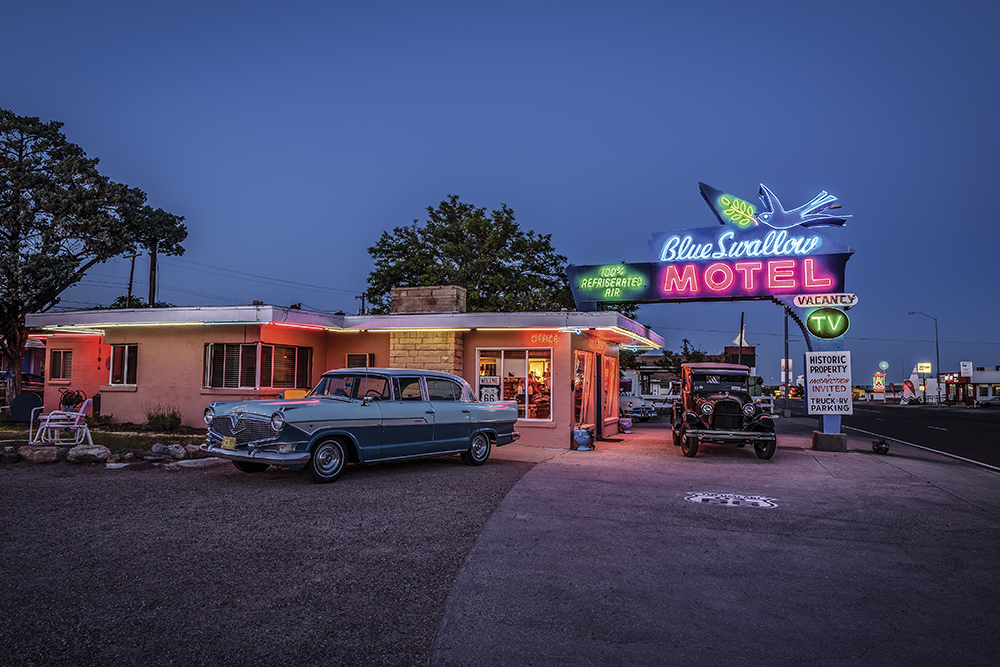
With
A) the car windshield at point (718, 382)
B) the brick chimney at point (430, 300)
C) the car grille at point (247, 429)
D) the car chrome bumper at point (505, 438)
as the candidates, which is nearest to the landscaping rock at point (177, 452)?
the car grille at point (247, 429)

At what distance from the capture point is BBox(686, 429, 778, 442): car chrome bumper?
13523 mm

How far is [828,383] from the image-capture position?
15945 millimetres

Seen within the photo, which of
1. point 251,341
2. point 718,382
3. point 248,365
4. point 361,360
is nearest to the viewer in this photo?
point 718,382

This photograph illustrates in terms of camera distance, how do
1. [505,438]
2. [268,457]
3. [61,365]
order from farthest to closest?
[61,365]
[505,438]
[268,457]

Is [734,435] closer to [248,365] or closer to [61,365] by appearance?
[248,365]

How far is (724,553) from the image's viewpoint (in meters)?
5.99

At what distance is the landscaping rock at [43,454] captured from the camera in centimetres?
1049

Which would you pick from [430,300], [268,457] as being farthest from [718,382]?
[268,457]

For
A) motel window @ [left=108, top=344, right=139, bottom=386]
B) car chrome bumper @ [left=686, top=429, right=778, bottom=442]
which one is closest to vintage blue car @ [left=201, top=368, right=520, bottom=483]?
car chrome bumper @ [left=686, top=429, right=778, bottom=442]

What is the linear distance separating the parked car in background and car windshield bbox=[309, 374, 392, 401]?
6.98m

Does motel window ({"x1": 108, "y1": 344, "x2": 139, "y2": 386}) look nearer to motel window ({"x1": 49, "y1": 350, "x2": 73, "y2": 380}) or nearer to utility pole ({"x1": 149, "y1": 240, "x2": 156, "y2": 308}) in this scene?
motel window ({"x1": 49, "y1": 350, "x2": 73, "y2": 380})

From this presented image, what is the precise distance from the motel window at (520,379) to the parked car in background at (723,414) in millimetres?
3379

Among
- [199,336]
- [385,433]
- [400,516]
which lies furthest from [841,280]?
[199,336]

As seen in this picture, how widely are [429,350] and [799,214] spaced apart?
1084 centimetres
